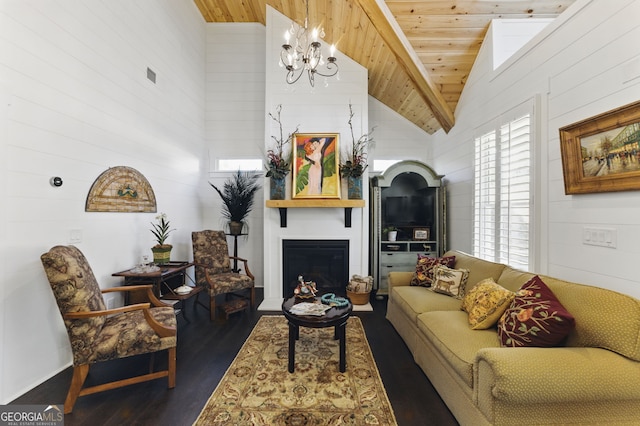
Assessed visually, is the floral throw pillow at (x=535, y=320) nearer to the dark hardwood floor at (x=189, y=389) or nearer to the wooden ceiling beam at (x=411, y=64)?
the dark hardwood floor at (x=189, y=389)

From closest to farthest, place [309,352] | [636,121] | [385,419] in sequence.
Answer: [636,121] < [385,419] < [309,352]

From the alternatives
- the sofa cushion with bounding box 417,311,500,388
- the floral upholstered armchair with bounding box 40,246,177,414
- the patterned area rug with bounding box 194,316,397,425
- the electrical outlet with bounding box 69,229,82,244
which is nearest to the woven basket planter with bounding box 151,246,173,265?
the electrical outlet with bounding box 69,229,82,244

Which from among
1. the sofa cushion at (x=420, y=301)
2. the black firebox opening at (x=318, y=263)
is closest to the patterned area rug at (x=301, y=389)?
the sofa cushion at (x=420, y=301)

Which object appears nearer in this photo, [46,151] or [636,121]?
[636,121]

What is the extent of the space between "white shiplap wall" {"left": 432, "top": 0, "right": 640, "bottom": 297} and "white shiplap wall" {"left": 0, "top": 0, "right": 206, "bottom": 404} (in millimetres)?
4264

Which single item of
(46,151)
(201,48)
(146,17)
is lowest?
(46,151)

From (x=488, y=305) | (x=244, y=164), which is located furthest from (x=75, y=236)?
(x=488, y=305)

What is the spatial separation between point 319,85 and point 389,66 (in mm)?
1117

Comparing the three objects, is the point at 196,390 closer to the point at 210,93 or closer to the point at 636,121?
the point at 636,121

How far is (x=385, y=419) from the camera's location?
6.02ft

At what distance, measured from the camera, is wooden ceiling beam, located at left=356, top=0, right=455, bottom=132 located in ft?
10.0

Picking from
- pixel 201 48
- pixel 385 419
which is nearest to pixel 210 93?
pixel 201 48

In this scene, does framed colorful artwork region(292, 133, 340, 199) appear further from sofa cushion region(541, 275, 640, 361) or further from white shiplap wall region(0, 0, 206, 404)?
sofa cushion region(541, 275, 640, 361)

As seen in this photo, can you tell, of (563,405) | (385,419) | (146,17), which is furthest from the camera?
(146,17)
